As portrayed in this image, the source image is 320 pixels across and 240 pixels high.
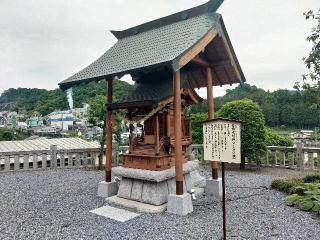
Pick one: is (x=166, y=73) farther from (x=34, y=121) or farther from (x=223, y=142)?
(x=34, y=121)

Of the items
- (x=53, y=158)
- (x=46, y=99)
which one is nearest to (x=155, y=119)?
(x=53, y=158)

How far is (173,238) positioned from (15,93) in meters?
132

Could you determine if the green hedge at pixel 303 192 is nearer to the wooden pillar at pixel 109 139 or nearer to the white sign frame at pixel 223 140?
the white sign frame at pixel 223 140

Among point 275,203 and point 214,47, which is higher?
point 214,47

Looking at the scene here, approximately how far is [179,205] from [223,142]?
2.28m

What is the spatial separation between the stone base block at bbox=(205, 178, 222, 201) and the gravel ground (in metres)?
0.37

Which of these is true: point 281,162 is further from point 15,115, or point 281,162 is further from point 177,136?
point 15,115

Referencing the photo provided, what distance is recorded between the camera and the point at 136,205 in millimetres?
7141

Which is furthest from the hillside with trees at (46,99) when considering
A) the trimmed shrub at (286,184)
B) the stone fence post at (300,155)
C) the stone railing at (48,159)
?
the trimmed shrub at (286,184)

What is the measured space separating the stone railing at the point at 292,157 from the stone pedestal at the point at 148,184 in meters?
6.66

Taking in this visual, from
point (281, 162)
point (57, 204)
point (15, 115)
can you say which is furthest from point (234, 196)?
point (15, 115)

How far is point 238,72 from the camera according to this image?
8672mm

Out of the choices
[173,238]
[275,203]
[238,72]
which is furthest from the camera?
[238,72]

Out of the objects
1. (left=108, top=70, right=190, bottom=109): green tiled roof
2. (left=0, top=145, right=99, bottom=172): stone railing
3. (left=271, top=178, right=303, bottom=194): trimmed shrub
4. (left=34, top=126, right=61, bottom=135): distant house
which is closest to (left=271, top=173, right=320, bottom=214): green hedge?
(left=271, top=178, right=303, bottom=194): trimmed shrub
